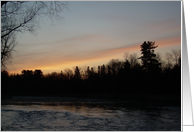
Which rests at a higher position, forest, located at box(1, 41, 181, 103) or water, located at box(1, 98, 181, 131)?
forest, located at box(1, 41, 181, 103)

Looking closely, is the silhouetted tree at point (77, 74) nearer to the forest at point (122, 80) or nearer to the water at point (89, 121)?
the forest at point (122, 80)

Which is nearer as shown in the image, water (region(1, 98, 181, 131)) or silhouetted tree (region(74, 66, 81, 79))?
water (region(1, 98, 181, 131))

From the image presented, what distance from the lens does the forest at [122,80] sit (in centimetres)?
2427

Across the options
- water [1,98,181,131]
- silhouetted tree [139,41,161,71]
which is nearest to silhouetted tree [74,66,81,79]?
silhouetted tree [139,41,161,71]

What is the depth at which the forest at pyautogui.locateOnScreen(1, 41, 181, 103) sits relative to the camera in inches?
955

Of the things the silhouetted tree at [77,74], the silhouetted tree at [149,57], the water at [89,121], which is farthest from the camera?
the silhouetted tree at [77,74]

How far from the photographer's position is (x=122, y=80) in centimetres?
2988

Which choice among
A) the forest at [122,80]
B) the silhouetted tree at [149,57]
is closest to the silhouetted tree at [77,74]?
the forest at [122,80]

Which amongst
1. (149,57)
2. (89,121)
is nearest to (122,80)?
(149,57)

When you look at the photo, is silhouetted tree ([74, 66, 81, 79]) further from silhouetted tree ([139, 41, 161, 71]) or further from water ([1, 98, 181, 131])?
water ([1, 98, 181, 131])

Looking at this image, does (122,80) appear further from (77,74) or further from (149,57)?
(77,74)

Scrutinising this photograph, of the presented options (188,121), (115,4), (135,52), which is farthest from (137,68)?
(188,121)

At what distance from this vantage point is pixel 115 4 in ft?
43.6

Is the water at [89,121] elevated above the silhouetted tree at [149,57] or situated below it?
below
